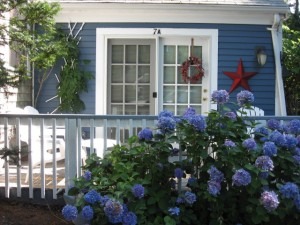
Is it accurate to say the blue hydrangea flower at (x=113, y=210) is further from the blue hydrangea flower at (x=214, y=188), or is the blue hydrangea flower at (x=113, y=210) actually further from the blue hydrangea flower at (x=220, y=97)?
the blue hydrangea flower at (x=220, y=97)

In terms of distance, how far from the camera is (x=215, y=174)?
3.58 metres

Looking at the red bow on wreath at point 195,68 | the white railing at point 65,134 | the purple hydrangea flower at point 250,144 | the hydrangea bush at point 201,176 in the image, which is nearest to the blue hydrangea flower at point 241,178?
the hydrangea bush at point 201,176

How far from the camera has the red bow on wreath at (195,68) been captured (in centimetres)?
766

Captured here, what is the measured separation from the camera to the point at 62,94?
7.50 metres

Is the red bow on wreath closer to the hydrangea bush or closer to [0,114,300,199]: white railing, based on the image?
[0,114,300,199]: white railing

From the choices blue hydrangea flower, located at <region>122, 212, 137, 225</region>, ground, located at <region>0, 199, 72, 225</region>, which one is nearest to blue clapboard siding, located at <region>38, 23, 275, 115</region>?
ground, located at <region>0, 199, 72, 225</region>

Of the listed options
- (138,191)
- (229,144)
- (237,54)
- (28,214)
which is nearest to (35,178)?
(28,214)

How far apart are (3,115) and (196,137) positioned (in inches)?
89.3

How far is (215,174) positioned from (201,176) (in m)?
0.25

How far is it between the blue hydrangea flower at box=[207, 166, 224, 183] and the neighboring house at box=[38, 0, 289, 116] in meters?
4.08

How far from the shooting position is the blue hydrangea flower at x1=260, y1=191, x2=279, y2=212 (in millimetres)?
3361

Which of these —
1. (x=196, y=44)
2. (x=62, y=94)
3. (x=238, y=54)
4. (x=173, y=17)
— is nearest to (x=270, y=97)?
(x=238, y=54)

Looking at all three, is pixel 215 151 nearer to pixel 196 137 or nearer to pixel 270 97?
pixel 196 137

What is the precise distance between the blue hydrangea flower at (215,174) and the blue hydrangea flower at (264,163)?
0.99ft
